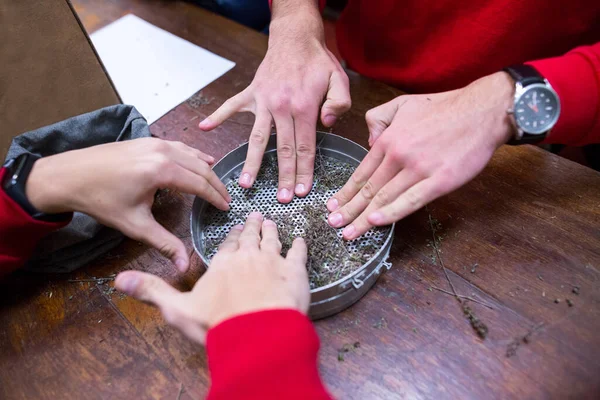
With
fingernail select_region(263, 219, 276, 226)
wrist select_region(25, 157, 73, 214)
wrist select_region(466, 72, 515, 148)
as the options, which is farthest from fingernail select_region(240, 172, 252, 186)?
wrist select_region(466, 72, 515, 148)

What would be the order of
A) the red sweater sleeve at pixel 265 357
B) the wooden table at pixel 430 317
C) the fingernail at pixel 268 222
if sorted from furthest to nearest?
1. the fingernail at pixel 268 222
2. the wooden table at pixel 430 317
3. the red sweater sleeve at pixel 265 357

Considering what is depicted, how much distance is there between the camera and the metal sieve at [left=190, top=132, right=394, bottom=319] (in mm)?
652

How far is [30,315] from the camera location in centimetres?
74

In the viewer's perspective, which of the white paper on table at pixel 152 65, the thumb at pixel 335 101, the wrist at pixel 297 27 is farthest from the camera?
the white paper on table at pixel 152 65

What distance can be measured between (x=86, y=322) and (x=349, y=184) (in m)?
0.55

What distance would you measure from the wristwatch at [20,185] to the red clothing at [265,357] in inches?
15.4

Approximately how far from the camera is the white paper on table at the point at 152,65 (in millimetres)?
1130

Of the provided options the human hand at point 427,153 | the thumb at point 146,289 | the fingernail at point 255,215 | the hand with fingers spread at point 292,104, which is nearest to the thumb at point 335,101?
the hand with fingers spread at point 292,104

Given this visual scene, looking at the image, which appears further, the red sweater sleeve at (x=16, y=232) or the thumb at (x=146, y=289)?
the red sweater sleeve at (x=16, y=232)

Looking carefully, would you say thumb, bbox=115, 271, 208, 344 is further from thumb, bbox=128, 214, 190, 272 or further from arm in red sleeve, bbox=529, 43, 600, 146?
arm in red sleeve, bbox=529, 43, 600, 146

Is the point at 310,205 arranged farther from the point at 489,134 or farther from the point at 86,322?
the point at 86,322

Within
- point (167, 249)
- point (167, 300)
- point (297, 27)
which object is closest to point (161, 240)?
point (167, 249)

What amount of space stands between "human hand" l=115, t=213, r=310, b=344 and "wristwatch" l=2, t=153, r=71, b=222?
0.24 meters

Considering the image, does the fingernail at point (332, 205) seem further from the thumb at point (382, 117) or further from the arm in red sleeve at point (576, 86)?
the arm in red sleeve at point (576, 86)
